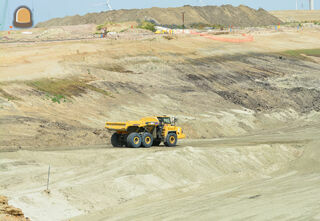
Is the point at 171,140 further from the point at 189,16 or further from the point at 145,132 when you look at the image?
the point at 189,16

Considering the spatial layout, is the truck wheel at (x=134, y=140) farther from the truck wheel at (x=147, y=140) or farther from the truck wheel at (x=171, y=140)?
the truck wheel at (x=171, y=140)

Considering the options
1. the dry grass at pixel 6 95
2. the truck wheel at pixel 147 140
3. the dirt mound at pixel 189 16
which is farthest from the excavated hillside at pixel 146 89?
the dirt mound at pixel 189 16

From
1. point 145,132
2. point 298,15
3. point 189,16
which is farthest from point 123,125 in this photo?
point 298,15

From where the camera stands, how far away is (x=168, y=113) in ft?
120

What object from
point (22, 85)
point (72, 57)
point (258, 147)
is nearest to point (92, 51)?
point (72, 57)

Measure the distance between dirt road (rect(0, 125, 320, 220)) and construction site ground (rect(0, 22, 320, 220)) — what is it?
5 centimetres

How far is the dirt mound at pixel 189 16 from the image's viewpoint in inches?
4323

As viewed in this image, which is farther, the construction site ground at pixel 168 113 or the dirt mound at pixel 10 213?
the construction site ground at pixel 168 113

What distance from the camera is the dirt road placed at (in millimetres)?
14570

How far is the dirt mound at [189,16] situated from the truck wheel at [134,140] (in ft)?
272

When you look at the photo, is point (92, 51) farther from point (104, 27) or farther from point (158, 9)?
point (158, 9)

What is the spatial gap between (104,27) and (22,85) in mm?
43513

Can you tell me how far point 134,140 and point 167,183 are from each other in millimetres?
5224

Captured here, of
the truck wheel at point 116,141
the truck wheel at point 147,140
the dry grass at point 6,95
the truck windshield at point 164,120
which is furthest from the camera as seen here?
Result: the dry grass at point 6,95
